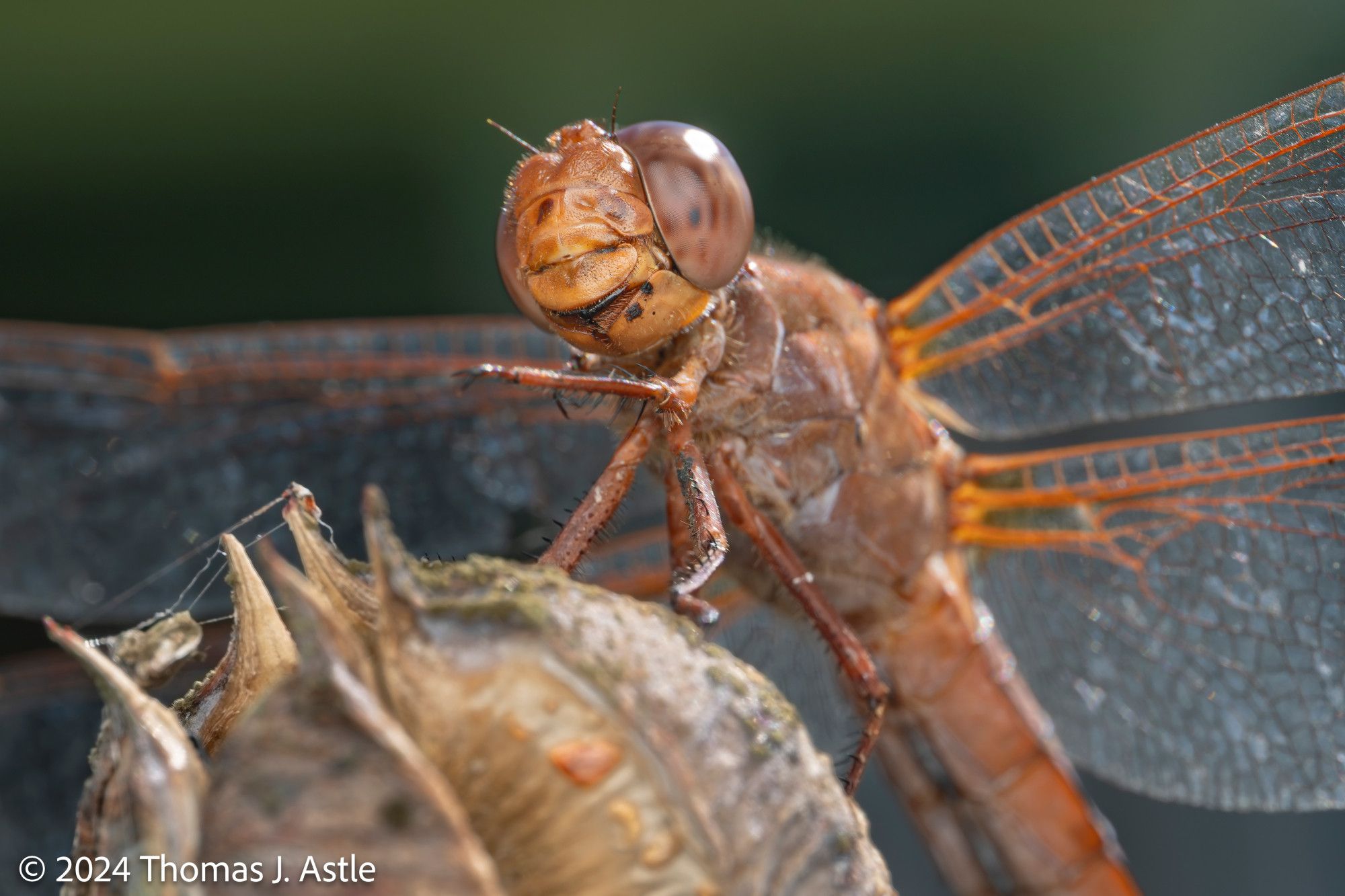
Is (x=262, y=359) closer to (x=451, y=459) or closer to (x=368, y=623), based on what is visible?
(x=451, y=459)

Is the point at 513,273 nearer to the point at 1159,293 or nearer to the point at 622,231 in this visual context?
the point at 622,231

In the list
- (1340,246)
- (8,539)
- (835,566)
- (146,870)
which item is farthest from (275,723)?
(8,539)

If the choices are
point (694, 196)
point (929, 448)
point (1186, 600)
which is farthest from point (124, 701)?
point (1186, 600)

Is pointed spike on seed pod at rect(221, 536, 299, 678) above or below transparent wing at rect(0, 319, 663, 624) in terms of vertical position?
above

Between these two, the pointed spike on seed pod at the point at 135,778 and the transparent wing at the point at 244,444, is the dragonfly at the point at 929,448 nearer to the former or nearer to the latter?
the transparent wing at the point at 244,444

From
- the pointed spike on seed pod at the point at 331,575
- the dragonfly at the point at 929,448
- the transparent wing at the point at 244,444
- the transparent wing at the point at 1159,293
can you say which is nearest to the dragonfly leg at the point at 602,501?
the dragonfly at the point at 929,448

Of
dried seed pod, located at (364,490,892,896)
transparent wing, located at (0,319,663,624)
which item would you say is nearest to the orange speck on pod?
dried seed pod, located at (364,490,892,896)

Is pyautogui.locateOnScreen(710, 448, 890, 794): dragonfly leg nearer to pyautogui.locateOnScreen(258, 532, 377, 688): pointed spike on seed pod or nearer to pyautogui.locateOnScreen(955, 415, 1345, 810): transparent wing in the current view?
pyautogui.locateOnScreen(955, 415, 1345, 810): transparent wing
